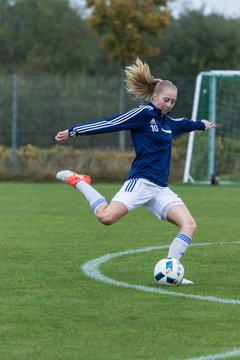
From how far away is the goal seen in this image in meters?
27.5

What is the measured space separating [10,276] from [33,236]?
378 cm

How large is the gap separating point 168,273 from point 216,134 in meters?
19.8

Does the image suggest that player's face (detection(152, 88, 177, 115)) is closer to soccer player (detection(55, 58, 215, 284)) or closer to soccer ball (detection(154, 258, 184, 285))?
soccer player (detection(55, 58, 215, 284))

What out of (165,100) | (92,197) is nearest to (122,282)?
(92,197)

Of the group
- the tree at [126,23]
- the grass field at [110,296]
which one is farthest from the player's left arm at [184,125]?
the tree at [126,23]

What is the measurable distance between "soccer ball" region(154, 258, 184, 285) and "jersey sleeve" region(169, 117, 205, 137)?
151cm

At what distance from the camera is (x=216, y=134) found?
93.9 feet

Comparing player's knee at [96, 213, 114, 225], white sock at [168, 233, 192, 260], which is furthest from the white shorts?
white sock at [168, 233, 192, 260]

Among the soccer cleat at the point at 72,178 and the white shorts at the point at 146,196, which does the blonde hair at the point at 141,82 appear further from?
the soccer cleat at the point at 72,178

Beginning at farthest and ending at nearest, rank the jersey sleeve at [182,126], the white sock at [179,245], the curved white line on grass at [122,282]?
1. the jersey sleeve at [182,126]
2. the white sock at [179,245]
3. the curved white line on grass at [122,282]

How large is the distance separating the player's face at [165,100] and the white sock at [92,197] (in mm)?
1073

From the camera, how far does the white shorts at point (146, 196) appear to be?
9.55 m

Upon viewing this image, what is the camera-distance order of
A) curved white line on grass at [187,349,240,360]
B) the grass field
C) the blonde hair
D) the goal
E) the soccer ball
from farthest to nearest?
the goal < the blonde hair < the soccer ball < the grass field < curved white line on grass at [187,349,240,360]

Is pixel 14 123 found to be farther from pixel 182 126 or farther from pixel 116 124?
pixel 116 124
